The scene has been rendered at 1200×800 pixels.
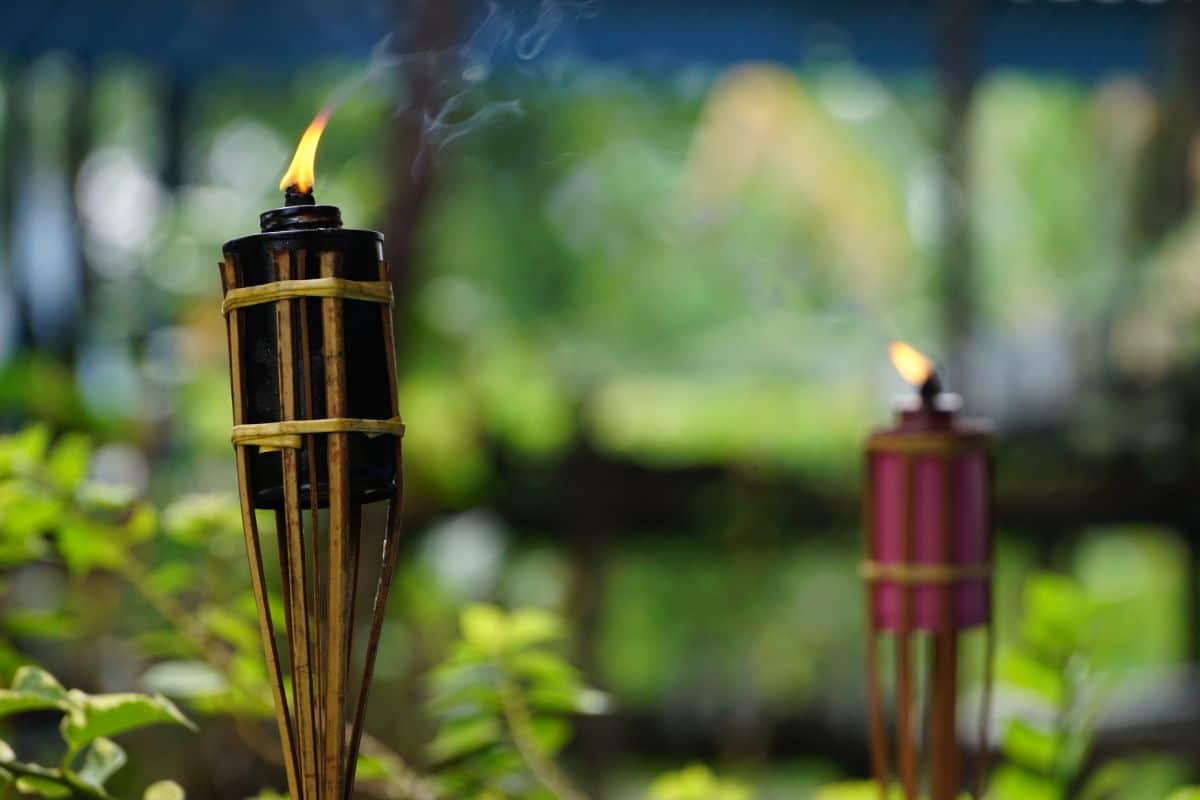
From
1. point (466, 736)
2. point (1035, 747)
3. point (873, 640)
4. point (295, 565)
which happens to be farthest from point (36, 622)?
point (1035, 747)

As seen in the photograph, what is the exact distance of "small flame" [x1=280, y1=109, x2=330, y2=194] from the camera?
803mm

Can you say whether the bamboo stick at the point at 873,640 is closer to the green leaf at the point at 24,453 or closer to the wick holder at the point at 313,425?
the wick holder at the point at 313,425

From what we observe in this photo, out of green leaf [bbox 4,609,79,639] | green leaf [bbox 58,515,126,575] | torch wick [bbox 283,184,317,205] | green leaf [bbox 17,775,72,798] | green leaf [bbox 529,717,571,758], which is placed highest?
torch wick [bbox 283,184,317,205]

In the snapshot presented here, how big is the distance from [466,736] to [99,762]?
0.32m

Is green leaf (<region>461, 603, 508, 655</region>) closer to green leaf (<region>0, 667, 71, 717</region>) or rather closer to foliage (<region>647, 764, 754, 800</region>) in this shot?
foliage (<region>647, 764, 754, 800</region>)

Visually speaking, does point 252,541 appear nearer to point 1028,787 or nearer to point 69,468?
point 69,468

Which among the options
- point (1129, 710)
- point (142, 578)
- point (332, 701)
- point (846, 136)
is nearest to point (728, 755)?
point (1129, 710)

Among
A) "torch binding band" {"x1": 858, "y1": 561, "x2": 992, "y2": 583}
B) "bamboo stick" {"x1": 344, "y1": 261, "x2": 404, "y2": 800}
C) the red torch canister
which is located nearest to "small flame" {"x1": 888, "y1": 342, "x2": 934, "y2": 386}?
the red torch canister

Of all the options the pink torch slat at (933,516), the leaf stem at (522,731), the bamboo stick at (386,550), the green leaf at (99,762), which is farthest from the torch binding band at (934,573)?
the green leaf at (99,762)

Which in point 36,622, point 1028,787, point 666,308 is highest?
point 666,308

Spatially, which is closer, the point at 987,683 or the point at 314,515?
the point at 314,515

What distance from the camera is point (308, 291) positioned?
72 cm

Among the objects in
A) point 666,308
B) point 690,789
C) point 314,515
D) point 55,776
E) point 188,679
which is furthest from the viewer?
point 666,308

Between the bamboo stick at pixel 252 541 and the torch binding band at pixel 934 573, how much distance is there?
0.67m
